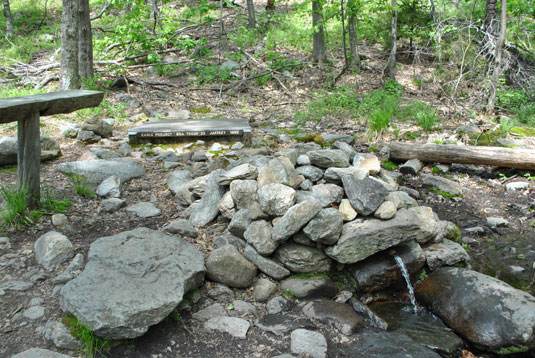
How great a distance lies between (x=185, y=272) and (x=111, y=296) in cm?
61

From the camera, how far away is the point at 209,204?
14.9ft

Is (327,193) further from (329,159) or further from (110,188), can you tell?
(110,188)

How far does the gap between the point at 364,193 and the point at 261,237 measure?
1126 mm

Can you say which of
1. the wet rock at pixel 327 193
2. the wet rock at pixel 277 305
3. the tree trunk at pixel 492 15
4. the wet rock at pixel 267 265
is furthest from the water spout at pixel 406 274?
the tree trunk at pixel 492 15

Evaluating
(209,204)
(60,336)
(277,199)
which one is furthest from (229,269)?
(60,336)

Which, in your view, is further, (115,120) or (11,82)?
(11,82)

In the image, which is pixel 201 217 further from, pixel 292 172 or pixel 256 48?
pixel 256 48

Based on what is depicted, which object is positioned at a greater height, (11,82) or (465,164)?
(11,82)

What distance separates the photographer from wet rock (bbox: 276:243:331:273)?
375 cm

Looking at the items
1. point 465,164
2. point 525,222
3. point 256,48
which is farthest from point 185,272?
point 256,48

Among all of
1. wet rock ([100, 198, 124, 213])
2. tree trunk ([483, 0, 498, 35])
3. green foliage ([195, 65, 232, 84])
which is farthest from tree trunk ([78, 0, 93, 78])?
tree trunk ([483, 0, 498, 35])

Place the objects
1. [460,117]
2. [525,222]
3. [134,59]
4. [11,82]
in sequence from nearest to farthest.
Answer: [525,222]
[460,117]
[11,82]
[134,59]

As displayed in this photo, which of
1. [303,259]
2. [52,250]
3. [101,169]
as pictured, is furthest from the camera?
[101,169]

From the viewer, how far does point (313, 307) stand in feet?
11.2
